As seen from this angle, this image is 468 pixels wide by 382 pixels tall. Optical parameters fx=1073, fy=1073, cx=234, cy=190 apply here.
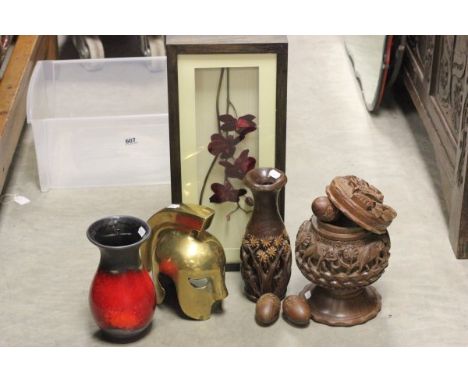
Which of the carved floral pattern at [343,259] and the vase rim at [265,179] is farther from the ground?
the vase rim at [265,179]

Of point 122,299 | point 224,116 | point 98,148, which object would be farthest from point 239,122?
point 98,148

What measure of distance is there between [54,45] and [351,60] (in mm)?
1035

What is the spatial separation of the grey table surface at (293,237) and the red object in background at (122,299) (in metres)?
0.08

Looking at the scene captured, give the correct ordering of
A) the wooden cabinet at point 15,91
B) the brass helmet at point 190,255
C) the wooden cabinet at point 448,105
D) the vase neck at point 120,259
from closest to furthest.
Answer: the vase neck at point 120,259
the brass helmet at point 190,255
the wooden cabinet at point 448,105
the wooden cabinet at point 15,91

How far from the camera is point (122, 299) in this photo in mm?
2258

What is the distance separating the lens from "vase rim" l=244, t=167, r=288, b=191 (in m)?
2.33

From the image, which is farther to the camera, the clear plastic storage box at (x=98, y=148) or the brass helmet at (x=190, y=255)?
the clear plastic storage box at (x=98, y=148)

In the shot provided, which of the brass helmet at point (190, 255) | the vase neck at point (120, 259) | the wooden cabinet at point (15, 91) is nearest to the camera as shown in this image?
the vase neck at point (120, 259)

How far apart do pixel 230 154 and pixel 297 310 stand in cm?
39

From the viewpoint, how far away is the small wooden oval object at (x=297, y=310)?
2.36 metres

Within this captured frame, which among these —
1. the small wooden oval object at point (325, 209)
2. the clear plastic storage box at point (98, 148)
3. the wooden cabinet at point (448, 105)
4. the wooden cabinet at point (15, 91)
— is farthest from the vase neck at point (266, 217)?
the wooden cabinet at point (15, 91)

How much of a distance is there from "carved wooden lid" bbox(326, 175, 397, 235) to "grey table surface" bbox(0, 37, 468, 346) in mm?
265

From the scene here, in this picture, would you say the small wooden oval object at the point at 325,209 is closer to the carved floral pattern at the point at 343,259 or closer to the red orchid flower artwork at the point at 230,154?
the carved floral pattern at the point at 343,259

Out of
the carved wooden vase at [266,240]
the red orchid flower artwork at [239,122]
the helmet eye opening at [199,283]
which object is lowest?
the helmet eye opening at [199,283]
